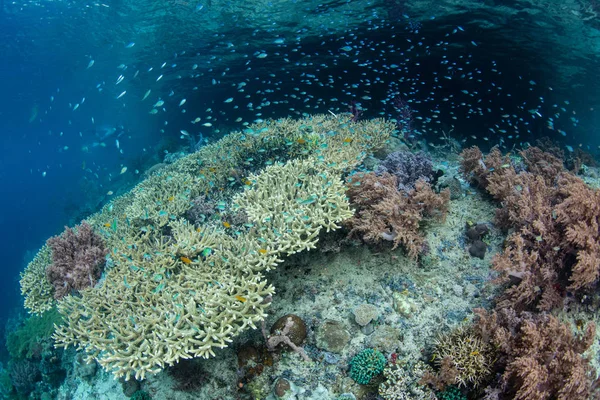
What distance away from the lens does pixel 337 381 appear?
4.51 metres

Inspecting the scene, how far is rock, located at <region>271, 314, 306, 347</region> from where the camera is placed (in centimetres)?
480

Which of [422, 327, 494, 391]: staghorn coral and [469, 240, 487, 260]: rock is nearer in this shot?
[422, 327, 494, 391]: staghorn coral

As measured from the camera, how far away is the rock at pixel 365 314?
4.91 meters

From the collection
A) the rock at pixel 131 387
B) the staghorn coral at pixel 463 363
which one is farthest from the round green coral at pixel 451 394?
the rock at pixel 131 387

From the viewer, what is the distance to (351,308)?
516 cm

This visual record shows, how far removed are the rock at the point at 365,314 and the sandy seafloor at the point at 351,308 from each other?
0.11 m

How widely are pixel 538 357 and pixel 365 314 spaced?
2261 millimetres

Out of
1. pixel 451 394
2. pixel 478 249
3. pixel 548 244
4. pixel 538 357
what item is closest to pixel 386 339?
pixel 451 394

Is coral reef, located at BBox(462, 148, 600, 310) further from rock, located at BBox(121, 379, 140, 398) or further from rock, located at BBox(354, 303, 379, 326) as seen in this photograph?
rock, located at BBox(121, 379, 140, 398)

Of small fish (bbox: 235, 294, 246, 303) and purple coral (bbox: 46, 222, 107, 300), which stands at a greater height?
small fish (bbox: 235, 294, 246, 303)

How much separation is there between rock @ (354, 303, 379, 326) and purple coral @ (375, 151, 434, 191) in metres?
2.93

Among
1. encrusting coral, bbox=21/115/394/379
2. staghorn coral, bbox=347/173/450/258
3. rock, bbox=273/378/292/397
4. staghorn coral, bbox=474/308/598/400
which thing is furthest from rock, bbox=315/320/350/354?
staghorn coral, bbox=474/308/598/400

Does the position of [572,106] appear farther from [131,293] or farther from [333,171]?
[131,293]

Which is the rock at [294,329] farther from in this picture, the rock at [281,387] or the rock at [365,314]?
the rock at [365,314]
